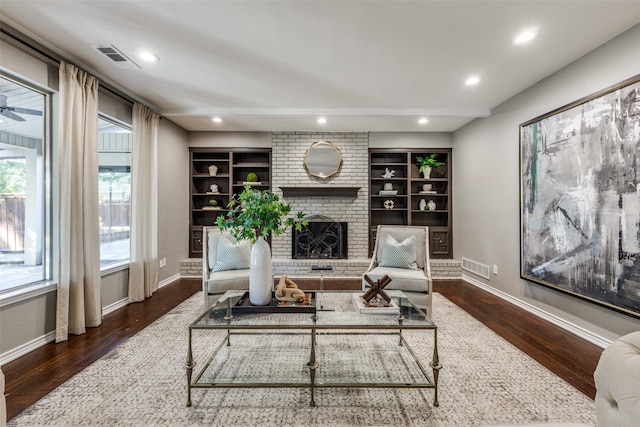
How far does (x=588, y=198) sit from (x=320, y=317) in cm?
257

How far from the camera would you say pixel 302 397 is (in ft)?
6.27

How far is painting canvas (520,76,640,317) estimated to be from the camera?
241 cm

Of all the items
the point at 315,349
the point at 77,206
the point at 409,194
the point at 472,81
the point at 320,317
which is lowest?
the point at 315,349

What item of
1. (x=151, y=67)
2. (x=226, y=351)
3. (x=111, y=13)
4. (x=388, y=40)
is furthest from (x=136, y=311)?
(x=388, y=40)

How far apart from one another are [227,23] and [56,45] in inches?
61.1

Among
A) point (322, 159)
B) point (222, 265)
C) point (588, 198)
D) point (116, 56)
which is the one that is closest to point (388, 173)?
point (322, 159)

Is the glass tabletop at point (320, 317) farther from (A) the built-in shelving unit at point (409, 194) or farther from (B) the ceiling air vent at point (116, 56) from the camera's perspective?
(A) the built-in shelving unit at point (409, 194)

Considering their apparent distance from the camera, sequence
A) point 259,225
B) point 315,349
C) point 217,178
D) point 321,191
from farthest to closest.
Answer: point 217,178 → point 321,191 → point 259,225 → point 315,349

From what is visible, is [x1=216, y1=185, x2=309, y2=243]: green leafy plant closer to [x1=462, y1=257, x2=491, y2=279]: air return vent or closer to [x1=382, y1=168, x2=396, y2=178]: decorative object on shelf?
[x1=462, y1=257, x2=491, y2=279]: air return vent

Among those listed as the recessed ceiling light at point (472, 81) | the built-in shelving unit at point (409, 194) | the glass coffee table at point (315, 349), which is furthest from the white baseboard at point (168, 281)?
the recessed ceiling light at point (472, 81)

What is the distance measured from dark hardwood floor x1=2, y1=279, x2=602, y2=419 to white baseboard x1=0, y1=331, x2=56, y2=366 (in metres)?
0.04

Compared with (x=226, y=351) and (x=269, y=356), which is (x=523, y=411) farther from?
(x=226, y=351)

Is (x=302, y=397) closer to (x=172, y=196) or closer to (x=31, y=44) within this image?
(x=31, y=44)

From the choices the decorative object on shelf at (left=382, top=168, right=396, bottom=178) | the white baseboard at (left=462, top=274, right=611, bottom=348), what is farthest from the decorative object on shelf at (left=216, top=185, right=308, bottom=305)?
the decorative object on shelf at (left=382, top=168, right=396, bottom=178)
